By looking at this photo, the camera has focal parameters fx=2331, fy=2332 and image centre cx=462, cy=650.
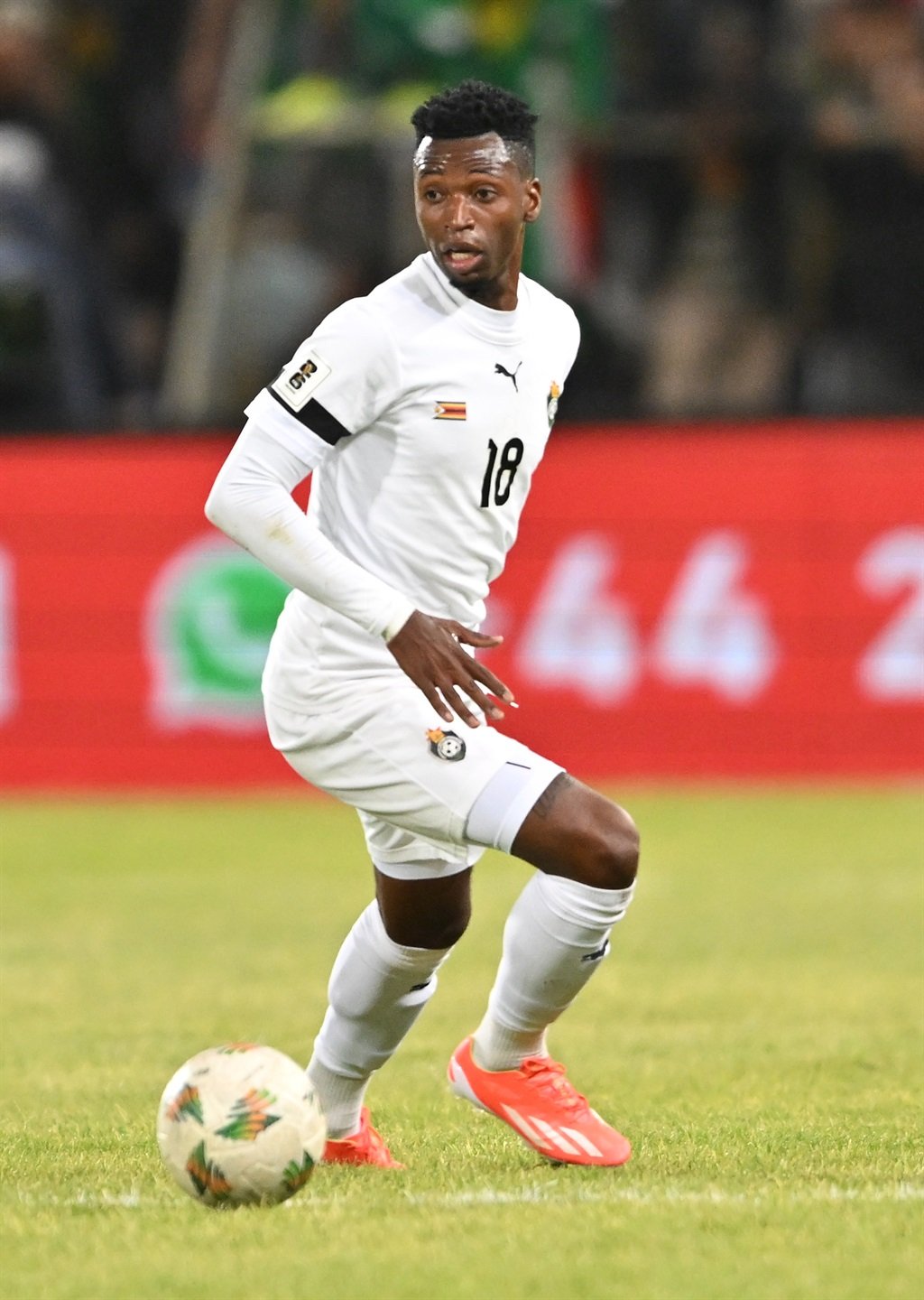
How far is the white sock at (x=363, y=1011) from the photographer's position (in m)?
5.04

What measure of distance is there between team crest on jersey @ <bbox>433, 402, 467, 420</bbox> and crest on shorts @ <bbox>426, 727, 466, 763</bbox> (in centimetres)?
63

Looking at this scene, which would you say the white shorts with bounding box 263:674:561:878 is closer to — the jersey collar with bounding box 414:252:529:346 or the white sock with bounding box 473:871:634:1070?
the white sock with bounding box 473:871:634:1070

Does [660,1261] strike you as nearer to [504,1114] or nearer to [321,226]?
[504,1114]

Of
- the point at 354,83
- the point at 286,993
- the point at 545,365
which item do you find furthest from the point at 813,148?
the point at 545,365

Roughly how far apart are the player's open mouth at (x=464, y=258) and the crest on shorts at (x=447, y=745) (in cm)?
94

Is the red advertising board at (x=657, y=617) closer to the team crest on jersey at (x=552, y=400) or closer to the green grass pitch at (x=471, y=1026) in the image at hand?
the green grass pitch at (x=471, y=1026)

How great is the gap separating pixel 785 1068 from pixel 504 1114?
1.42 metres

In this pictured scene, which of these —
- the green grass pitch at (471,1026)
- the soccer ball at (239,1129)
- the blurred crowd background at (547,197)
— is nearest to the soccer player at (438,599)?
the green grass pitch at (471,1026)

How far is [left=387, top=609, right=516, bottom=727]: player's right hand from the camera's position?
14.8ft

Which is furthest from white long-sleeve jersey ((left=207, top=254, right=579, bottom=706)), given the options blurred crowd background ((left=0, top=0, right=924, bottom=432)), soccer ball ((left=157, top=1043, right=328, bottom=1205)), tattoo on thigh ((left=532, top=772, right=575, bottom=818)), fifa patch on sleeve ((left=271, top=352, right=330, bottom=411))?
blurred crowd background ((left=0, top=0, right=924, bottom=432))

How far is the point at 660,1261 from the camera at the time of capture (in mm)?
3885

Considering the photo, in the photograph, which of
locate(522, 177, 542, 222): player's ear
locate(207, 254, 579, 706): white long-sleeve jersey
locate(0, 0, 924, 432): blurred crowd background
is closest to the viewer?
locate(207, 254, 579, 706): white long-sleeve jersey

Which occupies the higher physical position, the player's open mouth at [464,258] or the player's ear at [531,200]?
the player's ear at [531,200]

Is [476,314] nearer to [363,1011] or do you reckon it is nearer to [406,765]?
[406,765]
